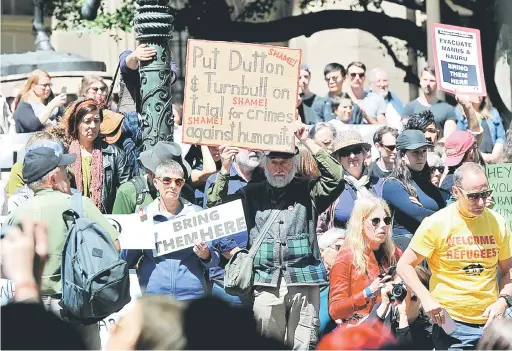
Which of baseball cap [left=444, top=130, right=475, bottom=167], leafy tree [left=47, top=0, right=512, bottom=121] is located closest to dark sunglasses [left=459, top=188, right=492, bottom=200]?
baseball cap [left=444, top=130, right=475, bottom=167]

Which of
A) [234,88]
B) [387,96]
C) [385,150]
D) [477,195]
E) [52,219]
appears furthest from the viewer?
[387,96]

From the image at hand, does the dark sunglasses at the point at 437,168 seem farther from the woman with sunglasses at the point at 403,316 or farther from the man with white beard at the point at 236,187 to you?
the woman with sunglasses at the point at 403,316

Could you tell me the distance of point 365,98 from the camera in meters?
13.1

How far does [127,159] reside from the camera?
979cm

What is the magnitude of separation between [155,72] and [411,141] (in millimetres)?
1876

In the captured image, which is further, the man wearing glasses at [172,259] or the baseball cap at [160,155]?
the baseball cap at [160,155]

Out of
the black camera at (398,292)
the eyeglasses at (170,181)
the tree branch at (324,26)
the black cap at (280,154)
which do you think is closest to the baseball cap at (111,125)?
the eyeglasses at (170,181)

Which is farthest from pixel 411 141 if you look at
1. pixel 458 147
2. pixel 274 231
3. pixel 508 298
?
pixel 508 298

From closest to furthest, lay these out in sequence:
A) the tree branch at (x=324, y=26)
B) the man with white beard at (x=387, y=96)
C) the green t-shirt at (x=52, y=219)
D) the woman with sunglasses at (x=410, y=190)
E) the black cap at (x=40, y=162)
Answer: the green t-shirt at (x=52, y=219) < the black cap at (x=40, y=162) < the woman with sunglasses at (x=410, y=190) < the man with white beard at (x=387, y=96) < the tree branch at (x=324, y=26)

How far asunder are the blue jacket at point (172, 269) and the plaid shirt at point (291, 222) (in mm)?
303

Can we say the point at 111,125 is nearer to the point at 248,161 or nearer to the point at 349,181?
the point at 248,161

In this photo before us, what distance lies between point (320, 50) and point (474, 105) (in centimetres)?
1017

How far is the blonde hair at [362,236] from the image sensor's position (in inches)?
344

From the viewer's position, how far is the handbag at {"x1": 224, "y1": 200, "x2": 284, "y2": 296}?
8578 mm
